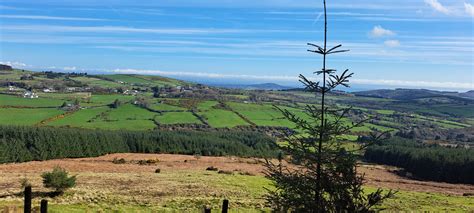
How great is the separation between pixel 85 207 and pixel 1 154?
34.5 meters

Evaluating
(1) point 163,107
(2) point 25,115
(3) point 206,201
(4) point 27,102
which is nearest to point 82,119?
(2) point 25,115

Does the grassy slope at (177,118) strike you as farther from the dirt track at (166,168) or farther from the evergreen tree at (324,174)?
the evergreen tree at (324,174)

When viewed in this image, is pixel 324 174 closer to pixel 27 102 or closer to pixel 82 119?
pixel 82 119

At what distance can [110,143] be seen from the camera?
68.1 meters

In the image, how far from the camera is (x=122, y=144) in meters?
70.5

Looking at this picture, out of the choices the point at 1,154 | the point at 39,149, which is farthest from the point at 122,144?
the point at 1,154

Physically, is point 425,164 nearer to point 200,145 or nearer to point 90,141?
point 200,145

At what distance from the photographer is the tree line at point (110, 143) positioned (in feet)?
186

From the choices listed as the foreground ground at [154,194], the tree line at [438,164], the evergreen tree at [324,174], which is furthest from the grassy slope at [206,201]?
the tree line at [438,164]

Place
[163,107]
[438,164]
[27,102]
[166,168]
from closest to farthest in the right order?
[166,168] → [438,164] → [27,102] → [163,107]

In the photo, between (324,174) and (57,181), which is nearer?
(324,174)

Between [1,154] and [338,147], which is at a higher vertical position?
[338,147]

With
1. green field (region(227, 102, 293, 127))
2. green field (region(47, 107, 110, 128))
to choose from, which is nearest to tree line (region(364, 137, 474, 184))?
green field (region(227, 102, 293, 127))

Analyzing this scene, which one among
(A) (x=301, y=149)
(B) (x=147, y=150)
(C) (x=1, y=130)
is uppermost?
(A) (x=301, y=149)
